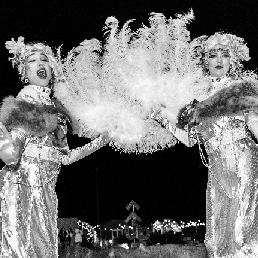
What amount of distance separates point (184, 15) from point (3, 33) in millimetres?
3291

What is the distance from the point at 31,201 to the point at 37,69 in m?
1.11

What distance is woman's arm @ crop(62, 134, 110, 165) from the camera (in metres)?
4.29

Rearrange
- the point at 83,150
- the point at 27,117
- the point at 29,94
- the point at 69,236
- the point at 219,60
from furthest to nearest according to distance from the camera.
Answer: the point at 69,236, the point at 83,150, the point at 219,60, the point at 29,94, the point at 27,117

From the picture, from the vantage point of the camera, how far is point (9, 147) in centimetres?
370

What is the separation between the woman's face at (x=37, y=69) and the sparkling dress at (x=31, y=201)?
0.25 m

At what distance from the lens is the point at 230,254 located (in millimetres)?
3746

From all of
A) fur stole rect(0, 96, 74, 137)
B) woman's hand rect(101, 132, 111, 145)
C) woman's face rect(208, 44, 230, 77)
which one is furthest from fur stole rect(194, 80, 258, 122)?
fur stole rect(0, 96, 74, 137)

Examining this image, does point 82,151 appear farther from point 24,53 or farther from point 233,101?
point 233,101

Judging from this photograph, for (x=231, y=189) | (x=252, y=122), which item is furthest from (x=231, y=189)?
(x=252, y=122)

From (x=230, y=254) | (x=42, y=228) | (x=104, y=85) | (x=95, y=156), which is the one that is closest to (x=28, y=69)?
(x=104, y=85)

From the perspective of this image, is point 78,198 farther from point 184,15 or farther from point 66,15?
point 184,15

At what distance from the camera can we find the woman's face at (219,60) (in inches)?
166

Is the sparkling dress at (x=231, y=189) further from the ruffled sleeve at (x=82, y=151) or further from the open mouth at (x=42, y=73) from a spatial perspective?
the open mouth at (x=42, y=73)

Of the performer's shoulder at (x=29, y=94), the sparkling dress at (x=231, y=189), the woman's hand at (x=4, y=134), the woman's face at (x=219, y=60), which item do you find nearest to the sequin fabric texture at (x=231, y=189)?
the sparkling dress at (x=231, y=189)
